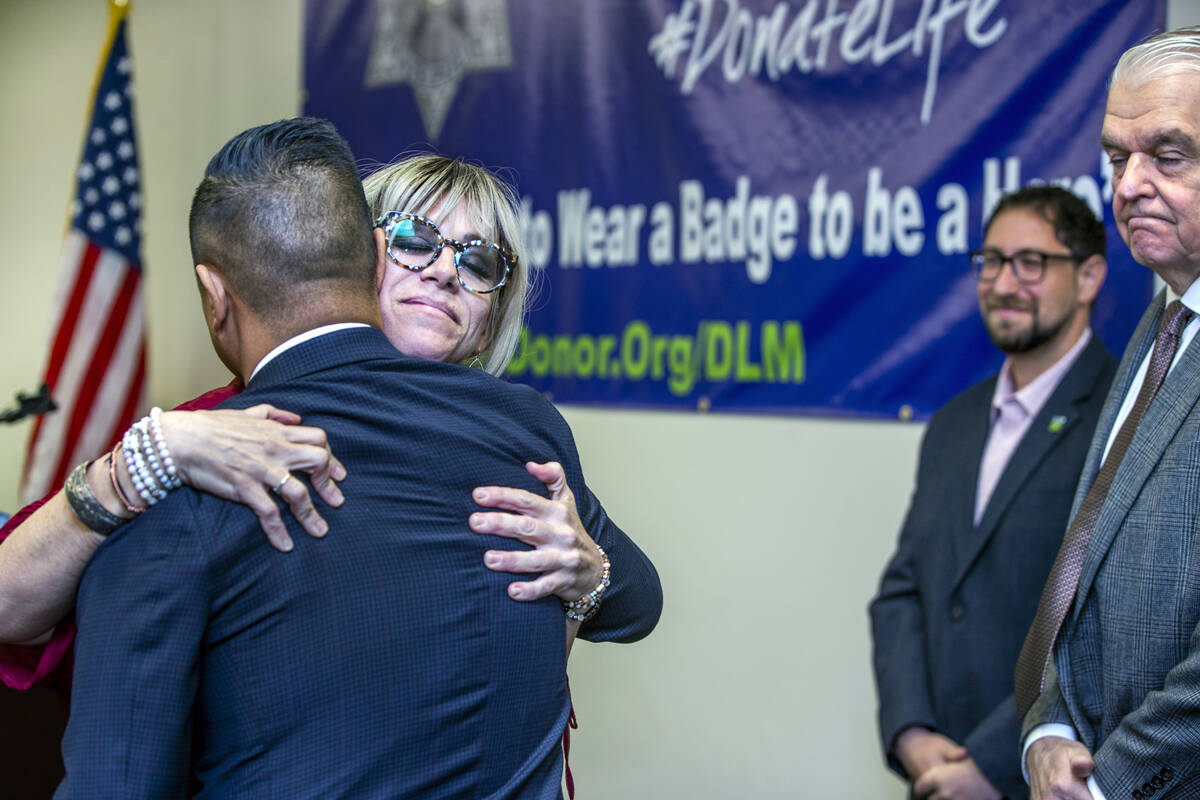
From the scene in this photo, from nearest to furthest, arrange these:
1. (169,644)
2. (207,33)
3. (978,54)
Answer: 1. (169,644)
2. (978,54)
3. (207,33)

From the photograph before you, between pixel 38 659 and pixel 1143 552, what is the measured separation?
130cm

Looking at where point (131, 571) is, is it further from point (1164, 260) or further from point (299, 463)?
point (1164, 260)

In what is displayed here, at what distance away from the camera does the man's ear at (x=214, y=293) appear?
110 cm

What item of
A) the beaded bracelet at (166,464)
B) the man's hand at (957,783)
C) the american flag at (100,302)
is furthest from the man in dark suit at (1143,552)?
the american flag at (100,302)

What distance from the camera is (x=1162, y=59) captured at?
4.93 ft

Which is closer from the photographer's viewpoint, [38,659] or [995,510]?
[38,659]

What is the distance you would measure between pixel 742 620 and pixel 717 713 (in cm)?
29

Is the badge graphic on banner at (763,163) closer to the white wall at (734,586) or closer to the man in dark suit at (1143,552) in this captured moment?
the white wall at (734,586)

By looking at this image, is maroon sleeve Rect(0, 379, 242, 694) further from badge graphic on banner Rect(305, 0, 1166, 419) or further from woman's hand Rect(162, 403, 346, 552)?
badge graphic on banner Rect(305, 0, 1166, 419)

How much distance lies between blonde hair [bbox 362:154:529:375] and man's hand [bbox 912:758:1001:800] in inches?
49.5

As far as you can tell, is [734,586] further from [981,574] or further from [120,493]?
[120,493]

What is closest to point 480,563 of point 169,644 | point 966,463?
point 169,644

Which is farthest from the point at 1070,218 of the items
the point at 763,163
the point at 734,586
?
the point at 734,586

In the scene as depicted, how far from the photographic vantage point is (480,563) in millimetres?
1107
